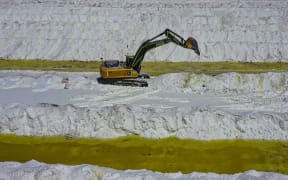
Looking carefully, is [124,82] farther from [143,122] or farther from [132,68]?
[143,122]

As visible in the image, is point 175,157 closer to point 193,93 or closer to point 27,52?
point 193,93

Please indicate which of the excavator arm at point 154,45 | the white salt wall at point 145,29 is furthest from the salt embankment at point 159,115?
the white salt wall at point 145,29

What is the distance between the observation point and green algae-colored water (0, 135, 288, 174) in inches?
508

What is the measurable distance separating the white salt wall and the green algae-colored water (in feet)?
49.3

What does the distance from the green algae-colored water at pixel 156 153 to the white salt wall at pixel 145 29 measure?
15038 mm

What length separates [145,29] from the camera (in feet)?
102

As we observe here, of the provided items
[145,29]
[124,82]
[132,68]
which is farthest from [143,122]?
[145,29]

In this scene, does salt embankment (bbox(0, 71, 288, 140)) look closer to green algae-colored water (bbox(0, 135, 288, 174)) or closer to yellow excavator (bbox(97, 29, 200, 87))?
green algae-colored water (bbox(0, 135, 288, 174))

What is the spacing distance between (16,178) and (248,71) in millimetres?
17272

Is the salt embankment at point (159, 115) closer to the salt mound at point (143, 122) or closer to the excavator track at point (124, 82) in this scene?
the salt mound at point (143, 122)

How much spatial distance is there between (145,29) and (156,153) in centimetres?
1859

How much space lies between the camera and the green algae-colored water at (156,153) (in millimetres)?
12891

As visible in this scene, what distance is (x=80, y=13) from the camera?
33.3m

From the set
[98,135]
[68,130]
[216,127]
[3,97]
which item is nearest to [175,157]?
[216,127]
